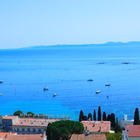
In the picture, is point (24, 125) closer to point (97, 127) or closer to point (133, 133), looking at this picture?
point (97, 127)

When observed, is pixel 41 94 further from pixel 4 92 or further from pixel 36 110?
pixel 36 110

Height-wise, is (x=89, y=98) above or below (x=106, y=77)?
below

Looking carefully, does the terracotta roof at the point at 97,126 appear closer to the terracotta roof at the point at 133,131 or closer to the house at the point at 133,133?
the terracotta roof at the point at 133,131

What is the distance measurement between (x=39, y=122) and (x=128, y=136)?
1027 inches

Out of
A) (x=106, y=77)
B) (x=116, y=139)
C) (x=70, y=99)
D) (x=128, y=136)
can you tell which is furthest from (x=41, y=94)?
(x=128, y=136)

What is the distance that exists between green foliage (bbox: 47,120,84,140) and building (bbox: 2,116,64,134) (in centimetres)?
912

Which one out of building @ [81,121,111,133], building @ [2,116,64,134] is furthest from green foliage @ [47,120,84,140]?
building @ [2,116,64,134]

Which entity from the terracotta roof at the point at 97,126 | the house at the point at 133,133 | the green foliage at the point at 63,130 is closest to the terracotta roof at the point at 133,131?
the house at the point at 133,133

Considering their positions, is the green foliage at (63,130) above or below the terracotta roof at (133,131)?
below

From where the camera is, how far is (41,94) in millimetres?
95750

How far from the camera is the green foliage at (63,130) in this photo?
1395 inches

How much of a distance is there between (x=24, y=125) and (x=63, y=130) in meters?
13.3

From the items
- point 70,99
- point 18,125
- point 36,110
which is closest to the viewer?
point 18,125

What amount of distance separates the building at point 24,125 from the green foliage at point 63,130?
9.12 m
